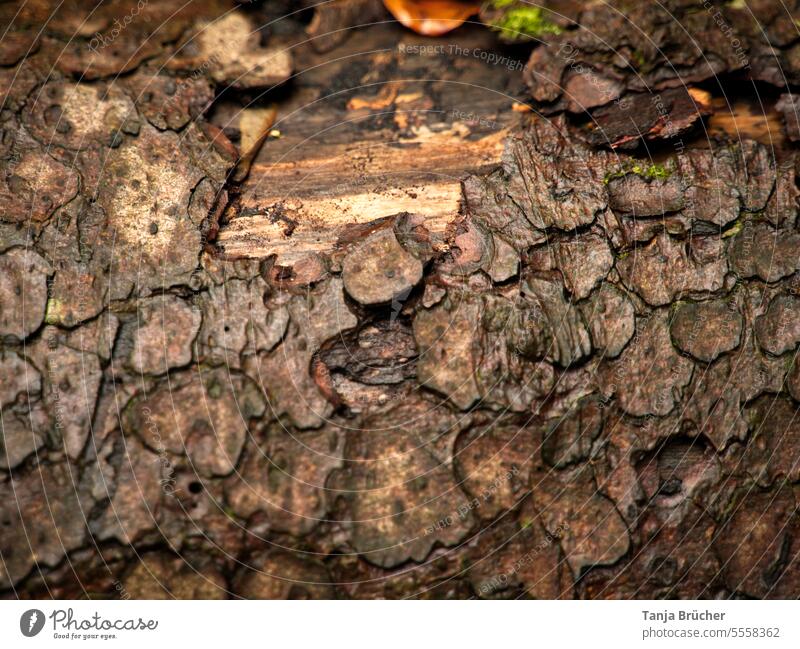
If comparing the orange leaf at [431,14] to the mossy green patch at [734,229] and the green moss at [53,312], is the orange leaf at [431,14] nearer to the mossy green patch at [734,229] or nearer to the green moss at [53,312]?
the mossy green patch at [734,229]

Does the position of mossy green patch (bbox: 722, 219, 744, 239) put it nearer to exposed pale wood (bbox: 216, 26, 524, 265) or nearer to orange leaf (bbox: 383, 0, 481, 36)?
exposed pale wood (bbox: 216, 26, 524, 265)

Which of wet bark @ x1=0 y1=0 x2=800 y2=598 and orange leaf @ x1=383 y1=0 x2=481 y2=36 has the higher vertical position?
orange leaf @ x1=383 y1=0 x2=481 y2=36

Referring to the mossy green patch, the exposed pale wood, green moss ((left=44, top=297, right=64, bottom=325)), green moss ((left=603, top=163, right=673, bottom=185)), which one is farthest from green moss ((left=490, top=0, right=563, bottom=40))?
green moss ((left=44, top=297, right=64, bottom=325))

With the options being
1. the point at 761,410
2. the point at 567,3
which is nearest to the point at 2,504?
the point at 761,410

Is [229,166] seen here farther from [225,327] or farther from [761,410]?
[761,410]

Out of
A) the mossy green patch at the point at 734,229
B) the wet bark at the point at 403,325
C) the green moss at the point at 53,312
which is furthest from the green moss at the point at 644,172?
the green moss at the point at 53,312

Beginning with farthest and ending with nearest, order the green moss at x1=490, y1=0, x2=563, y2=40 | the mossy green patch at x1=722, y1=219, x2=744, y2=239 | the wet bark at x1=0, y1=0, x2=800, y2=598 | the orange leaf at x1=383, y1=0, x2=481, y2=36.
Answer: the orange leaf at x1=383, y1=0, x2=481, y2=36 < the green moss at x1=490, y1=0, x2=563, y2=40 < the mossy green patch at x1=722, y1=219, x2=744, y2=239 < the wet bark at x1=0, y1=0, x2=800, y2=598

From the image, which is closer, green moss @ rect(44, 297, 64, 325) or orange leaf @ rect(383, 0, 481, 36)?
green moss @ rect(44, 297, 64, 325)
